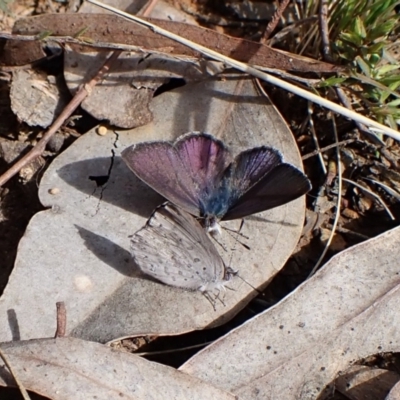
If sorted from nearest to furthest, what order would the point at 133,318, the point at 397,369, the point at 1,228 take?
the point at 133,318 → the point at 397,369 → the point at 1,228

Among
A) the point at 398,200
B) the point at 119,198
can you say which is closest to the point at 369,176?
the point at 398,200

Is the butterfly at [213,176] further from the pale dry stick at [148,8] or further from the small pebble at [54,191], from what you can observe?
the pale dry stick at [148,8]

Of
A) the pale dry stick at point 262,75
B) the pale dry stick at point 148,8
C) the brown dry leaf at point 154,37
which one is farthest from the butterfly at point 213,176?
the pale dry stick at point 148,8

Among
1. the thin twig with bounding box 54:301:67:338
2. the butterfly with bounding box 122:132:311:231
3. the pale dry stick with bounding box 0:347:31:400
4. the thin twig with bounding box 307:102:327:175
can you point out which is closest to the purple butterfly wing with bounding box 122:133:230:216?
the butterfly with bounding box 122:132:311:231

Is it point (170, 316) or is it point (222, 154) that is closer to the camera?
point (170, 316)

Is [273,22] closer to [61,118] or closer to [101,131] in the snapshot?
[101,131]

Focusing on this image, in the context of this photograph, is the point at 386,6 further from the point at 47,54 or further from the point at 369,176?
the point at 47,54
